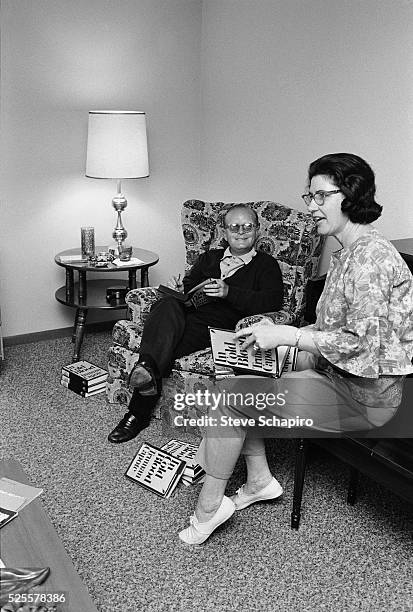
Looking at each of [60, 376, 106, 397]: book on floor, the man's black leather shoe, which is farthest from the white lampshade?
the man's black leather shoe

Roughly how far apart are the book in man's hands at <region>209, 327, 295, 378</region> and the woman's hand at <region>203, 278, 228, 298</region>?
79 centimetres

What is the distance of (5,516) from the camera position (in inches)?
70.7

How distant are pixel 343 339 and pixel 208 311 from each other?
47.0 inches

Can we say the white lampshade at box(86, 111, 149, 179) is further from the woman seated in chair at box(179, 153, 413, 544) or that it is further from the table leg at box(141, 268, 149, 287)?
the woman seated in chair at box(179, 153, 413, 544)

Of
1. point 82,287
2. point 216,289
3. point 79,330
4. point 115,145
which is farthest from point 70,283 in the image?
point 216,289

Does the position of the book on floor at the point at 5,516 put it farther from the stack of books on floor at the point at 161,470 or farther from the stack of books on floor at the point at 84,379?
the stack of books on floor at the point at 84,379

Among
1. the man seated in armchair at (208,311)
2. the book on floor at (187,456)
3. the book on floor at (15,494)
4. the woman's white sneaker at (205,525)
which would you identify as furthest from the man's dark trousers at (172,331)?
the book on floor at (15,494)

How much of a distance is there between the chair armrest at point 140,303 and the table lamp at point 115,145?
75 centimetres

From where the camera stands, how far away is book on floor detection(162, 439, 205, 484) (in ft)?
8.59

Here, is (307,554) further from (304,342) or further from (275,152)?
(275,152)

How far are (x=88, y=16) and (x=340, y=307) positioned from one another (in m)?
2.64

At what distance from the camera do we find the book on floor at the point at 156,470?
8.38 ft

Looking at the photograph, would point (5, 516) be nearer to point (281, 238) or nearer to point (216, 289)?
point (216, 289)

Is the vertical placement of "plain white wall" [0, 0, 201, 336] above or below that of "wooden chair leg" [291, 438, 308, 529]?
above
